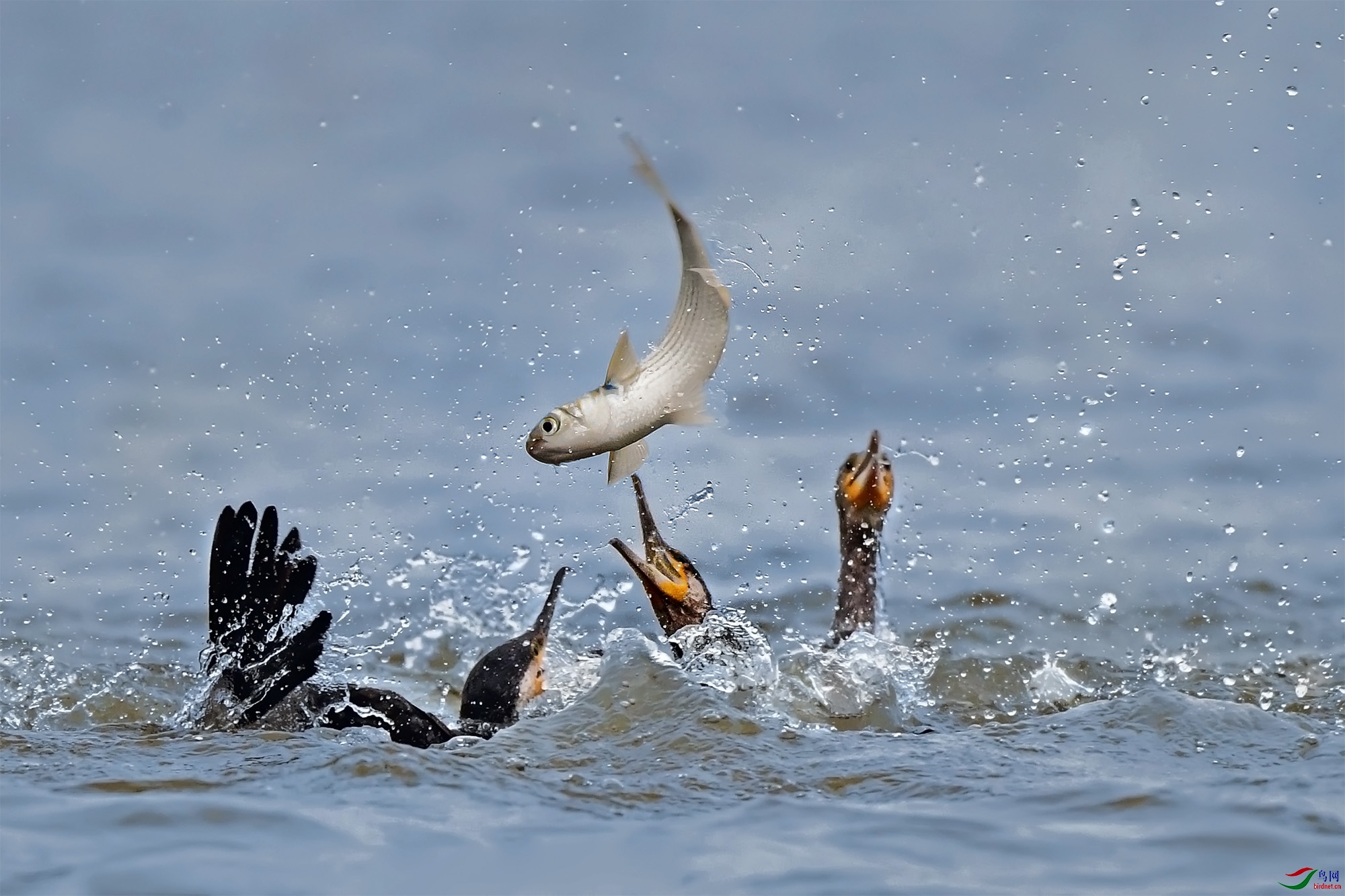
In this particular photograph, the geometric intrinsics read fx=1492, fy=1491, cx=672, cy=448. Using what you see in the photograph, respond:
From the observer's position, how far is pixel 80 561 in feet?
27.2

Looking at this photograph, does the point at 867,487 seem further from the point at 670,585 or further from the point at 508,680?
the point at 508,680

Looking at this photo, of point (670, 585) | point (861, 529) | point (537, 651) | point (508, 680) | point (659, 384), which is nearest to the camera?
point (659, 384)

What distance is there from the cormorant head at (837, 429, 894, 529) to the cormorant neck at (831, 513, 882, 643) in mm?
19

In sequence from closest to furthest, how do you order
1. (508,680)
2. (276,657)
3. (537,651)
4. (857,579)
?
Answer: (276,657)
(508,680)
(537,651)
(857,579)

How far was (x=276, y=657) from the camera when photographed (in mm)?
5234

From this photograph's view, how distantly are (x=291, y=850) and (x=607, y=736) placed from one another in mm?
1359

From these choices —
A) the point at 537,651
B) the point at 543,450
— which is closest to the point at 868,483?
the point at 537,651

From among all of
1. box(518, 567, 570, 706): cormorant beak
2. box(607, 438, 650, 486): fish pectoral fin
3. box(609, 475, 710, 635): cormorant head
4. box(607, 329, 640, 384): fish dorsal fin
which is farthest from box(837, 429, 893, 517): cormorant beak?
box(607, 329, 640, 384): fish dorsal fin

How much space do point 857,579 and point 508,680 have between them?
1759mm

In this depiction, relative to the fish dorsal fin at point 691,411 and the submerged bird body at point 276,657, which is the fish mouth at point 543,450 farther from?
the submerged bird body at point 276,657

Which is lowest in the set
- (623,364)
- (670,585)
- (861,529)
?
(670,585)

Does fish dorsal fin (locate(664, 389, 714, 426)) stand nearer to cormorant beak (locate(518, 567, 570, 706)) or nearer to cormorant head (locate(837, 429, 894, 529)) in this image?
cormorant beak (locate(518, 567, 570, 706))

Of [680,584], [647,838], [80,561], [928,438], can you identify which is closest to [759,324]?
[680,584]

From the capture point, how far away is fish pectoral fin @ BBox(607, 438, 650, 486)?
4559mm
